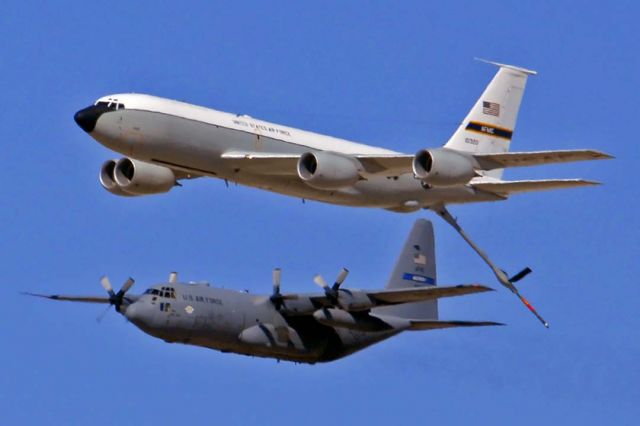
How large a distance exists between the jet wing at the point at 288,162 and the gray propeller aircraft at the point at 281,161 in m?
0.04

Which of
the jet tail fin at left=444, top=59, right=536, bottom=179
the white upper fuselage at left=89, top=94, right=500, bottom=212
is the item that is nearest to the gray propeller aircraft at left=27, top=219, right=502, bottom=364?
the white upper fuselage at left=89, top=94, right=500, bottom=212

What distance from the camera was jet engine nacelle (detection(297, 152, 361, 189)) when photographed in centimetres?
6631

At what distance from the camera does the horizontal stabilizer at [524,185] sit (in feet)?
226

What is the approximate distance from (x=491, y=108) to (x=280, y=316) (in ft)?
42.1

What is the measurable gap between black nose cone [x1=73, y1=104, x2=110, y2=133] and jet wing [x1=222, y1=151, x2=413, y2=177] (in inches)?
194

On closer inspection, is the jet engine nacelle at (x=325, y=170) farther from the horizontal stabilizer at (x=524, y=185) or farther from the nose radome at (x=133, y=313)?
the nose radome at (x=133, y=313)

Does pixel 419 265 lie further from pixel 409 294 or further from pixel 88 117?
pixel 88 117

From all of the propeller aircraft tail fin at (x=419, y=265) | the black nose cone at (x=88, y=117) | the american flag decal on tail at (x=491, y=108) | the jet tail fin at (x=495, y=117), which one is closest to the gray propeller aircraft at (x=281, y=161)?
the black nose cone at (x=88, y=117)

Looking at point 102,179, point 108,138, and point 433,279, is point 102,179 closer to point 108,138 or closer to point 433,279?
point 108,138

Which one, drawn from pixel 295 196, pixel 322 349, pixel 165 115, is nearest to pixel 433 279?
pixel 322 349

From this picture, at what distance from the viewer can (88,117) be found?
6619cm

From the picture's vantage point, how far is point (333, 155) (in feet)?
220

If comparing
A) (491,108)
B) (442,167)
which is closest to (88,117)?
(442,167)

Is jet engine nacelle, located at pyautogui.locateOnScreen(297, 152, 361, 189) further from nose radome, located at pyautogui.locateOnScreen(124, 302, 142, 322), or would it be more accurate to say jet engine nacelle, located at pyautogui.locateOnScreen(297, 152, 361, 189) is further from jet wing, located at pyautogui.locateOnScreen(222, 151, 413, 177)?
nose radome, located at pyautogui.locateOnScreen(124, 302, 142, 322)
